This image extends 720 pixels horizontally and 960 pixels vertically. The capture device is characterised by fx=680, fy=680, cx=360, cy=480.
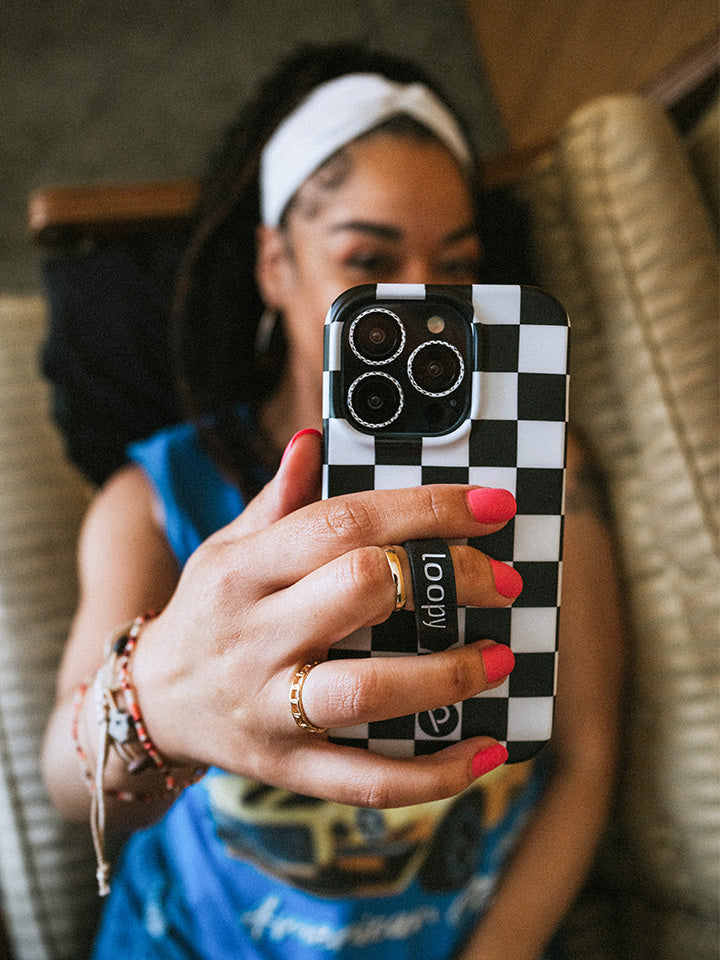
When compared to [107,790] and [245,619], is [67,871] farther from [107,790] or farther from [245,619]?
[245,619]

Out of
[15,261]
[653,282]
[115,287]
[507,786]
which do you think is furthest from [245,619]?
[15,261]

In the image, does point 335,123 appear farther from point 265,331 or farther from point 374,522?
point 374,522

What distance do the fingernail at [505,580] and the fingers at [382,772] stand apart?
78mm

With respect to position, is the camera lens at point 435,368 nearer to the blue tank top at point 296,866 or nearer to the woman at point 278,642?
the woman at point 278,642

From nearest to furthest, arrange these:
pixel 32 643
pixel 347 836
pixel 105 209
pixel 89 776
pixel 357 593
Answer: pixel 357 593
pixel 89 776
pixel 347 836
pixel 32 643
pixel 105 209

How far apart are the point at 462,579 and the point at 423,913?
41 centimetres

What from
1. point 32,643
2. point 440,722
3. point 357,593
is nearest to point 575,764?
point 440,722

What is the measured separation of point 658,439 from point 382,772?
430mm

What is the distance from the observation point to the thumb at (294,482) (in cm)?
31

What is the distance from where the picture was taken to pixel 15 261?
1.12m

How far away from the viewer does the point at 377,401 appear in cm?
31

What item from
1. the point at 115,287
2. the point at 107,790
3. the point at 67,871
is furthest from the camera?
the point at 115,287

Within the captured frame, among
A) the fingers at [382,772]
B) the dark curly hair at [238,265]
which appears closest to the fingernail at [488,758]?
the fingers at [382,772]

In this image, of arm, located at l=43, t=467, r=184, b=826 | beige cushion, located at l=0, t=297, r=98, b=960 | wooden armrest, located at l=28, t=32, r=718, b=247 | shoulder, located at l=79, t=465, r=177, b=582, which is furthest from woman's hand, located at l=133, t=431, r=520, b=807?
wooden armrest, located at l=28, t=32, r=718, b=247
